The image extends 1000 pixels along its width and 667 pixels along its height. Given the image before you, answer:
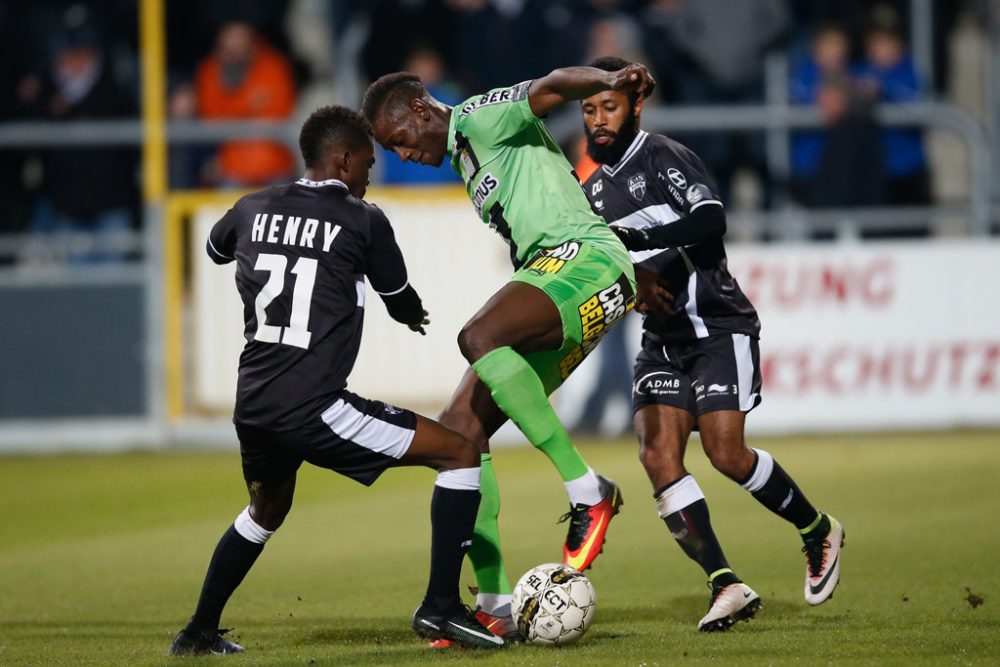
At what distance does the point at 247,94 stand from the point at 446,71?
2.02 metres

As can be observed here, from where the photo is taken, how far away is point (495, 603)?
619cm

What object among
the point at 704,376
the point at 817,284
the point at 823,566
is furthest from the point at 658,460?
the point at 817,284

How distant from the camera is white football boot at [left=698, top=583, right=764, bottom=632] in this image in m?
6.02

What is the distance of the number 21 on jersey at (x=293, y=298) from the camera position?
5664 millimetres

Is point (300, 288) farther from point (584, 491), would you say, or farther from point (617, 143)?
point (617, 143)

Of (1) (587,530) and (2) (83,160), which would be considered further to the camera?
(2) (83,160)

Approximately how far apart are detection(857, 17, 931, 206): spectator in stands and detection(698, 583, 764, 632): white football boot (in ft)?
29.7

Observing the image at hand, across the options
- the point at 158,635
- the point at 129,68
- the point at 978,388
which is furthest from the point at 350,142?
the point at 129,68

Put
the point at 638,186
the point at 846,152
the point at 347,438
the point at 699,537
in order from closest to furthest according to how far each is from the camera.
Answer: the point at 347,438
the point at 699,537
the point at 638,186
the point at 846,152

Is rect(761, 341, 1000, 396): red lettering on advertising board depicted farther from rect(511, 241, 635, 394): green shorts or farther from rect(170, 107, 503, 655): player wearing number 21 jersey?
rect(170, 107, 503, 655): player wearing number 21 jersey

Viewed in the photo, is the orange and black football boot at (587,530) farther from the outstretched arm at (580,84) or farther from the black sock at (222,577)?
the outstretched arm at (580,84)

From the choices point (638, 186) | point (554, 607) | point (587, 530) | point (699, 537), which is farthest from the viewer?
point (638, 186)

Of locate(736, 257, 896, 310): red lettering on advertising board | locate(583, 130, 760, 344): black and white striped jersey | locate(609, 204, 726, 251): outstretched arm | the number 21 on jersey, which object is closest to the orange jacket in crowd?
locate(736, 257, 896, 310): red lettering on advertising board

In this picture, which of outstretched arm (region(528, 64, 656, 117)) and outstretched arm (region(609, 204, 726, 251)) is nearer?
outstretched arm (region(528, 64, 656, 117))
